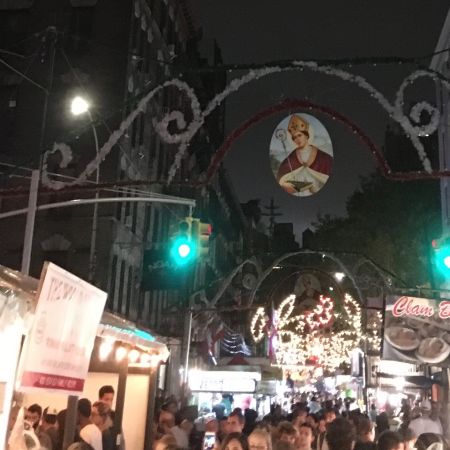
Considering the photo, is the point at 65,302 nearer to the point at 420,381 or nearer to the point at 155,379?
the point at 155,379

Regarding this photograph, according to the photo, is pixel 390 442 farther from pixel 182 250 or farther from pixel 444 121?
pixel 444 121

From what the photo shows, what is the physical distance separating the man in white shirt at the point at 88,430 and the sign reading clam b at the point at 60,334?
2.90 metres

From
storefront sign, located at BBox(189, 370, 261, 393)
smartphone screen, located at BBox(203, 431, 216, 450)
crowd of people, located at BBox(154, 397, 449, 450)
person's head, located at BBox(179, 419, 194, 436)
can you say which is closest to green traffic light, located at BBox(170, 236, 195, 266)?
crowd of people, located at BBox(154, 397, 449, 450)

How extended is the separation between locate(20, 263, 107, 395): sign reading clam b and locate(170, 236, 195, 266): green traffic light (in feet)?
27.9

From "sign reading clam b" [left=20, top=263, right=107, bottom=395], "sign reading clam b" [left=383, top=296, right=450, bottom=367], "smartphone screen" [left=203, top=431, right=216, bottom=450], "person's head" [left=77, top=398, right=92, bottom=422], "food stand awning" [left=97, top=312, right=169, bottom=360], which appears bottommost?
"smartphone screen" [left=203, top=431, right=216, bottom=450]

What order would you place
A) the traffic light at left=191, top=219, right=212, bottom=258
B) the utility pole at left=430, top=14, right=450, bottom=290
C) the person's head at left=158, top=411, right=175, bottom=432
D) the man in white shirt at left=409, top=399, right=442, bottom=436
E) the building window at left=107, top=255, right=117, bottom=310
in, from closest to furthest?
the person's head at left=158, top=411, right=175, bottom=432, the man in white shirt at left=409, top=399, right=442, bottom=436, the traffic light at left=191, top=219, right=212, bottom=258, the building window at left=107, top=255, right=117, bottom=310, the utility pole at left=430, top=14, right=450, bottom=290

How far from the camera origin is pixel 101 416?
9578 mm

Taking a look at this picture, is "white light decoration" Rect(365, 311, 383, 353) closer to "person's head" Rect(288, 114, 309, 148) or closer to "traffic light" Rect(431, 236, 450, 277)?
"traffic light" Rect(431, 236, 450, 277)

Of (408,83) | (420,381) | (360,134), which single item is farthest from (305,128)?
(420,381)

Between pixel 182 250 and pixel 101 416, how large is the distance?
5.79 m

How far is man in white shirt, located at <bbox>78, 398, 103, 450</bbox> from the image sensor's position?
8.67 metres

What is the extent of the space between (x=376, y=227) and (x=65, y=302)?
33.6m

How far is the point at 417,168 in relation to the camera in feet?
117

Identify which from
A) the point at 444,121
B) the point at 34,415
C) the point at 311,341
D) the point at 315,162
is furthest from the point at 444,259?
the point at 311,341
